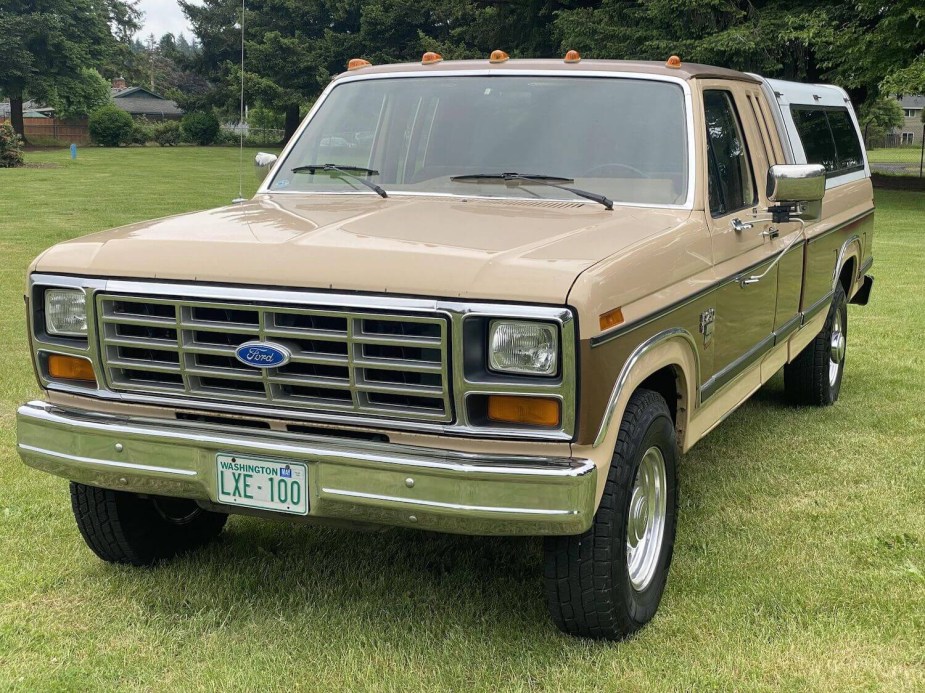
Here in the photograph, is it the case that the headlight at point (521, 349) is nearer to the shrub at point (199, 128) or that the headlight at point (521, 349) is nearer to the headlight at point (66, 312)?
the headlight at point (66, 312)

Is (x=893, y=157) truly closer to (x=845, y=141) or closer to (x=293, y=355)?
(x=845, y=141)

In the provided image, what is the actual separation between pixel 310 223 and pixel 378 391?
3.02ft

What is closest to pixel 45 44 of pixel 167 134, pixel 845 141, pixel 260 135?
pixel 167 134

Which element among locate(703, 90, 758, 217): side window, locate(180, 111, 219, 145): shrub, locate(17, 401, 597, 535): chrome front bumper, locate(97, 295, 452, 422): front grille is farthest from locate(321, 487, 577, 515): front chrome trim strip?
locate(180, 111, 219, 145): shrub

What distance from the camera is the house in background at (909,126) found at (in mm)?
88312

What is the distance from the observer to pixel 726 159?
4957 millimetres

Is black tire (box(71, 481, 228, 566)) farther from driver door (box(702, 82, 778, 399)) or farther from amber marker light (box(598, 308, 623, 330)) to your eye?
driver door (box(702, 82, 778, 399))

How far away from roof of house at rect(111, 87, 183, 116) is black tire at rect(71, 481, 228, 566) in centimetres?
8702

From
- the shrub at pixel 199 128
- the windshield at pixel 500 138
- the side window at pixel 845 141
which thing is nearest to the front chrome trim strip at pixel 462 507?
the windshield at pixel 500 138

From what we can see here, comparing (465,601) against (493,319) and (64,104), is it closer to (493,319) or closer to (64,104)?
(493,319)

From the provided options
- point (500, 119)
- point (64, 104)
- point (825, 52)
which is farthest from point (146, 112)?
point (500, 119)

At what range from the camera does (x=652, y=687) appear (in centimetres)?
347

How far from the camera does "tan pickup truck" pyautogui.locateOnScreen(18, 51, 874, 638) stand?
3.25 metres

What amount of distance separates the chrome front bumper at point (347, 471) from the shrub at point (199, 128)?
2381 inches
